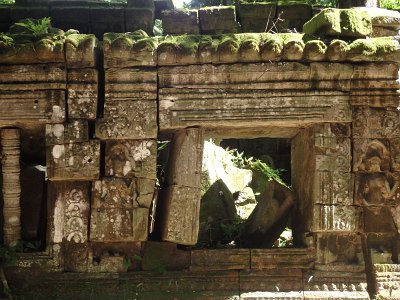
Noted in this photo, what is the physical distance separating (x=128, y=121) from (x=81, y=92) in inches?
25.5

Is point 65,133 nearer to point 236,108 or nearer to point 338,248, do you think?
point 236,108

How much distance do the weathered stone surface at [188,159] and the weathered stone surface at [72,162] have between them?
943 mm

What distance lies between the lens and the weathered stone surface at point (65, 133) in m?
5.68

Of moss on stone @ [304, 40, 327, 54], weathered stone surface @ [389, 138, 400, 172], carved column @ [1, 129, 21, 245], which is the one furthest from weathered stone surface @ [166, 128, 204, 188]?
weathered stone surface @ [389, 138, 400, 172]

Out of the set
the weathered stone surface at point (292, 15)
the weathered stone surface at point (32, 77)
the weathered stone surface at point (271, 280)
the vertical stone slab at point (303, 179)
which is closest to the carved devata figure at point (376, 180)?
the vertical stone slab at point (303, 179)

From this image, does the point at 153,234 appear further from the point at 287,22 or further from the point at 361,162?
the point at 287,22

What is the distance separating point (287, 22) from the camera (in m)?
7.34

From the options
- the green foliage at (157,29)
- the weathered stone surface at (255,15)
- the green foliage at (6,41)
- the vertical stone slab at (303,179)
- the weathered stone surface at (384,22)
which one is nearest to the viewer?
the green foliage at (6,41)

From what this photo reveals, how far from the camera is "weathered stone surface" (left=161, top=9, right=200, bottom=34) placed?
6395 millimetres

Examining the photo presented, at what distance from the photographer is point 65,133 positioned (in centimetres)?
568

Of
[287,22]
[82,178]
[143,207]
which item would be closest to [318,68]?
[287,22]

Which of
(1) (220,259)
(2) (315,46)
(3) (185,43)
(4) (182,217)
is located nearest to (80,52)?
(3) (185,43)

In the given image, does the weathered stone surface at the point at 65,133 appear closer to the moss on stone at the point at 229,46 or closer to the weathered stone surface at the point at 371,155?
the moss on stone at the point at 229,46

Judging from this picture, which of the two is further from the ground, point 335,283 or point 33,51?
point 33,51
